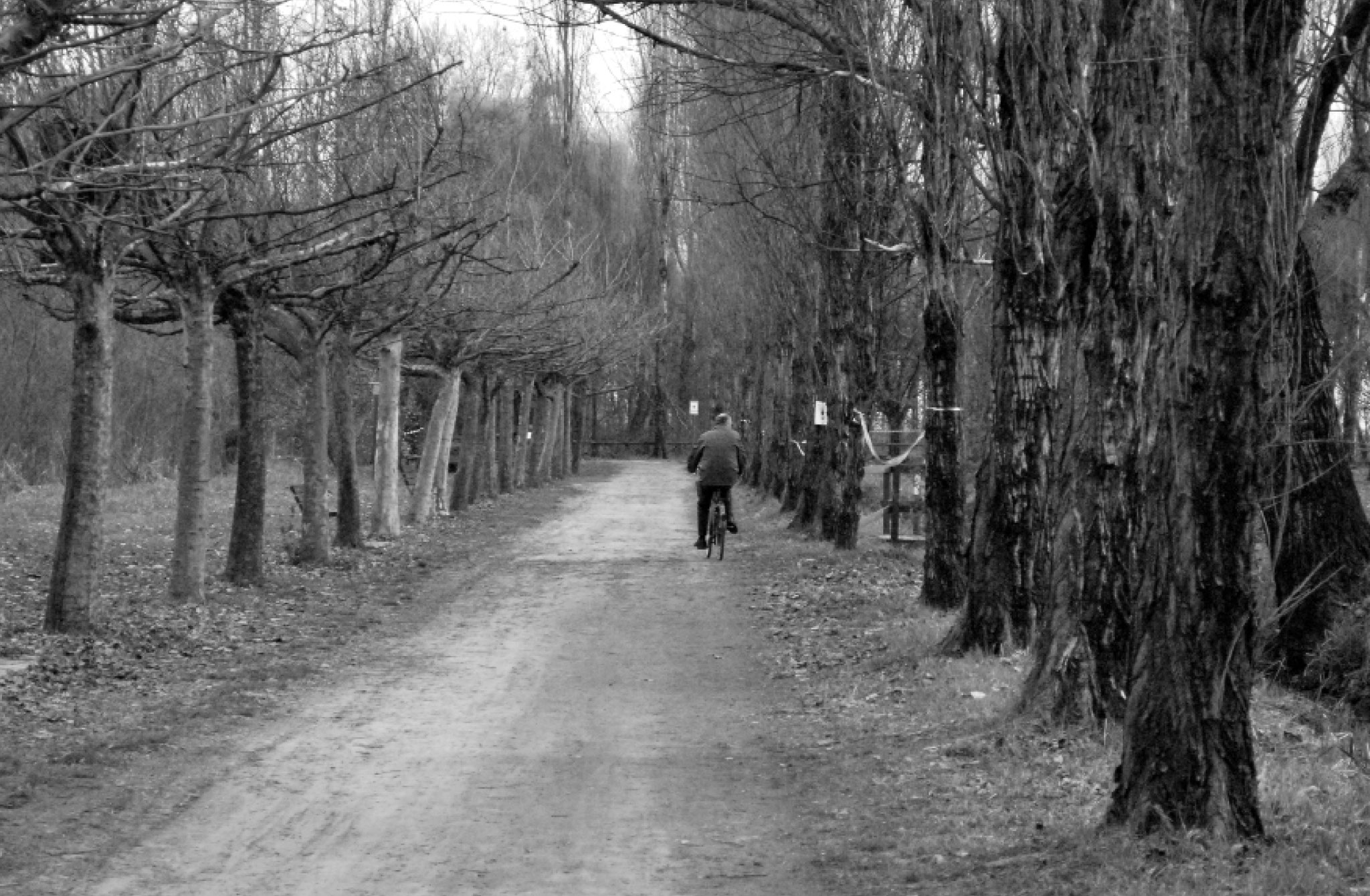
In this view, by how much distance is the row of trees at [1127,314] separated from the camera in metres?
6.19

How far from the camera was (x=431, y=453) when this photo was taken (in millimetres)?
29984

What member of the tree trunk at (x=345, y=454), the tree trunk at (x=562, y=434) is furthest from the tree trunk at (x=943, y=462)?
the tree trunk at (x=562, y=434)

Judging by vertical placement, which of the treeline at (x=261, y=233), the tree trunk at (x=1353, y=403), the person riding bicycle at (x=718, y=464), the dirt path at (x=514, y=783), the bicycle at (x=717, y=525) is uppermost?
the treeline at (x=261, y=233)

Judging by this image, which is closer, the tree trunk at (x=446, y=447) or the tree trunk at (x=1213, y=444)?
the tree trunk at (x=1213, y=444)

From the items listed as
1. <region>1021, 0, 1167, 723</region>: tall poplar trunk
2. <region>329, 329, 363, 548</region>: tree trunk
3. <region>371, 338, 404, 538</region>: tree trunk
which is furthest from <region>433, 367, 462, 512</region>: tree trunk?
<region>1021, 0, 1167, 723</region>: tall poplar trunk

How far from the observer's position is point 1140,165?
856 cm

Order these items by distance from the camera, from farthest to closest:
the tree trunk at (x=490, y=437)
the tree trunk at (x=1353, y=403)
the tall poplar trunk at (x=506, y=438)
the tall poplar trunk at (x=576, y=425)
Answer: the tall poplar trunk at (x=576, y=425)
the tall poplar trunk at (x=506, y=438)
the tree trunk at (x=490, y=437)
the tree trunk at (x=1353, y=403)

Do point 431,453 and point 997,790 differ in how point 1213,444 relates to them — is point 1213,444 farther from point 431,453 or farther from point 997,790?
point 431,453

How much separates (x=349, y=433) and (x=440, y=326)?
7.93ft

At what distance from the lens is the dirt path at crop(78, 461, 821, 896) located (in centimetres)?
660

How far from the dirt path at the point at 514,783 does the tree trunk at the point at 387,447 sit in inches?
403

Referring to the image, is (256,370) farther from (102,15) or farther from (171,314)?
(102,15)

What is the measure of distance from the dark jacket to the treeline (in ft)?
10.7

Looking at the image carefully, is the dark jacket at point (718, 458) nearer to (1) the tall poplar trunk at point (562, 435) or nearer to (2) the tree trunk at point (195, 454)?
(2) the tree trunk at point (195, 454)
